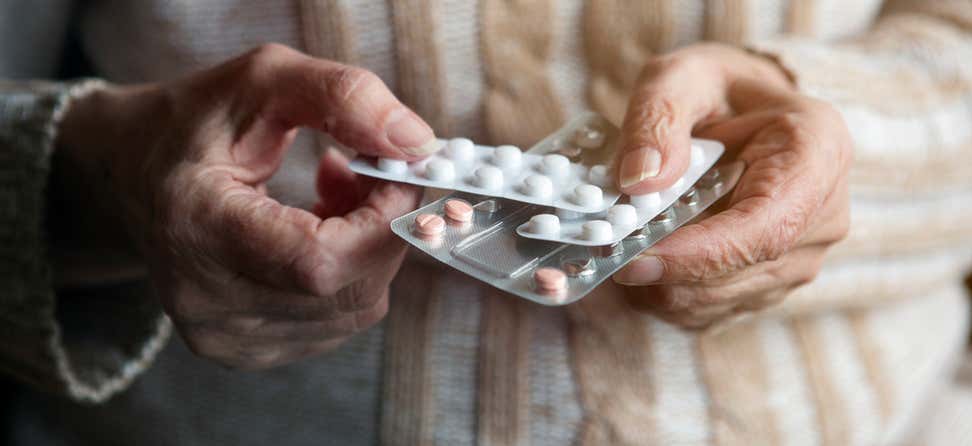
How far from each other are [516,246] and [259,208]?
0.13 meters

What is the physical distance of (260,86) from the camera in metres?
0.46

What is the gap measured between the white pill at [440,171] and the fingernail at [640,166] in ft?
0.30

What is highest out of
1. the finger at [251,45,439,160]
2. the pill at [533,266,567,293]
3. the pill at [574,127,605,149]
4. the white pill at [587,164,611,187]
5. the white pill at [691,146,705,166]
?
the finger at [251,45,439,160]

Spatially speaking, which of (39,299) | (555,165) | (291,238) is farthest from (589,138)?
(39,299)

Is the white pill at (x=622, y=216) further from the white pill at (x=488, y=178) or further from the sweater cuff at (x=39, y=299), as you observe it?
the sweater cuff at (x=39, y=299)

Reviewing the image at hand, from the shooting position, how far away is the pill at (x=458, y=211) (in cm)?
43

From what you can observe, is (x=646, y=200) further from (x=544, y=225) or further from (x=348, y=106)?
(x=348, y=106)

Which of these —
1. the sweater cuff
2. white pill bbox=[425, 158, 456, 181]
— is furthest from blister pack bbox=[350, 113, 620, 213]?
the sweater cuff

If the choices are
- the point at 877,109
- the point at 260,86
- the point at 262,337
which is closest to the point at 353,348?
the point at 262,337

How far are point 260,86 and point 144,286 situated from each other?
282mm

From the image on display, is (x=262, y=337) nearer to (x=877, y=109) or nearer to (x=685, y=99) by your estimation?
(x=685, y=99)

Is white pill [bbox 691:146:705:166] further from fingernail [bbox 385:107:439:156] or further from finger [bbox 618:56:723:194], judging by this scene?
→ fingernail [bbox 385:107:439:156]

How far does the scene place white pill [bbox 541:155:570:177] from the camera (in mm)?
460

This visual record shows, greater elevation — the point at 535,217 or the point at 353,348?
the point at 535,217
